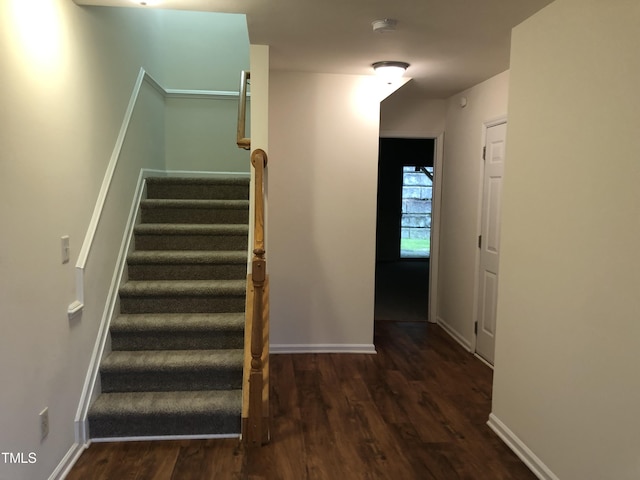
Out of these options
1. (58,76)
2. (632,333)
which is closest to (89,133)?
(58,76)

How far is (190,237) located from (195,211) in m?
0.31

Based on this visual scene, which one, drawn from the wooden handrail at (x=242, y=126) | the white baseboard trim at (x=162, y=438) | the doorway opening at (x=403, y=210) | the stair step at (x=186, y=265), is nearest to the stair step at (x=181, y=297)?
the stair step at (x=186, y=265)

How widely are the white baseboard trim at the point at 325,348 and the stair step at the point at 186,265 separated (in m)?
0.98

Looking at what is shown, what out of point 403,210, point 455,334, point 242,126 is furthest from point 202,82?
point 403,210

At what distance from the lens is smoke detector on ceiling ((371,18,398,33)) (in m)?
2.60

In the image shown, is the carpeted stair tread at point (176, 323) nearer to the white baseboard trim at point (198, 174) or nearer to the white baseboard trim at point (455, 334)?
the white baseboard trim at point (198, 174)

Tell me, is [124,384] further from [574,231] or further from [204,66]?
[204,66]

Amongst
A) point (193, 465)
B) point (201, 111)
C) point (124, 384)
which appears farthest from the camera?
point (201, 111)

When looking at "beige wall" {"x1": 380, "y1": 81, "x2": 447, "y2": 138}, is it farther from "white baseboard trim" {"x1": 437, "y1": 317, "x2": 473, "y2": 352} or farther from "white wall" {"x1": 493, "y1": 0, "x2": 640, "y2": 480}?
"white wall" {"x1": 493, "y1": 0, "x2": 640, "y2": 480}

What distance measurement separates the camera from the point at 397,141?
924 centimetres

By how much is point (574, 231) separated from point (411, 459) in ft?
4.75

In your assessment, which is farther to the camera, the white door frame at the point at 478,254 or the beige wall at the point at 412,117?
the beige wall at the point at 412,117

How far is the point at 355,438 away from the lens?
277 centimetres

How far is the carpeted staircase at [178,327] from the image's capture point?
2729 millimetres
